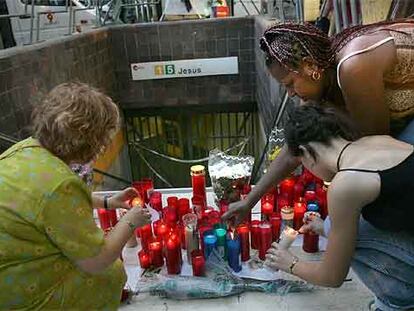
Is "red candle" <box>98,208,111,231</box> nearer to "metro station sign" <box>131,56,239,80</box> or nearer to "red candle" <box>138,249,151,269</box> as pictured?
"red candle" <box>138,249,151,269</box>

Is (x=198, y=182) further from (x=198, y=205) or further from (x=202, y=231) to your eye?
(x=202, y=231)

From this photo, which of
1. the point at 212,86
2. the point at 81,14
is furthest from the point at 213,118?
the point at 81,14

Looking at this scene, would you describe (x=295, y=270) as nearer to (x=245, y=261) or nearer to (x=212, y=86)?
(x=245, y=261)

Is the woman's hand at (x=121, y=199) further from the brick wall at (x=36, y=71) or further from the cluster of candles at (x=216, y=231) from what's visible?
the brick wall at (x=36, y=71)

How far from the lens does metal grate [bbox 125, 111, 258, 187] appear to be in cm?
519

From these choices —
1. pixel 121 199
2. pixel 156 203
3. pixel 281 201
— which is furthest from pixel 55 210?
pixel 281 201

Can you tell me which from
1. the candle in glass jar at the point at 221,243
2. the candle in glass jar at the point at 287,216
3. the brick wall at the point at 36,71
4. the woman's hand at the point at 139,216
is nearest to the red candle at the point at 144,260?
the candle in glass jar at the point at 221,243

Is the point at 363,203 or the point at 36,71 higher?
the point at 36,71

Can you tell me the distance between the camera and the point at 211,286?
125cm

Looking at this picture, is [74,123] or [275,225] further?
[275,225]

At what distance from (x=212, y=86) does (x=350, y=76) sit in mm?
3784

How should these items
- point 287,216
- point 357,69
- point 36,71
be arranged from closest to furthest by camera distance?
1. point 357,69
2. point 287,216
3. point 36,71

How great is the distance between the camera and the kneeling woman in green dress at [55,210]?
2.63 ft

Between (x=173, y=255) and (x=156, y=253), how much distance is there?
0.27ft
